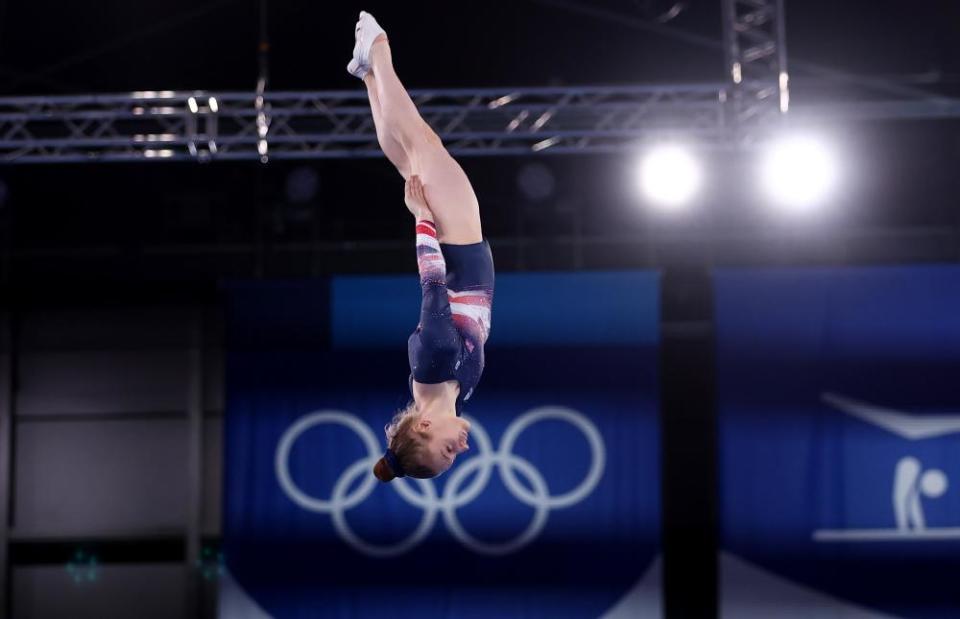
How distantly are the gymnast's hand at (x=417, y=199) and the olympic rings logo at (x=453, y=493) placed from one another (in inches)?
154

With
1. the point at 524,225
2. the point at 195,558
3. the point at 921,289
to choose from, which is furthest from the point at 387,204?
the point at 921,289

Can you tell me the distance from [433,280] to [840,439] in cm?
489

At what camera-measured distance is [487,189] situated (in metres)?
9.04

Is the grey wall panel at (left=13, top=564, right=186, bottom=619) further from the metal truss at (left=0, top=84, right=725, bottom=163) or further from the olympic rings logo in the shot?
the metal truss at (left=0, top=84, right=725, bottom=163)

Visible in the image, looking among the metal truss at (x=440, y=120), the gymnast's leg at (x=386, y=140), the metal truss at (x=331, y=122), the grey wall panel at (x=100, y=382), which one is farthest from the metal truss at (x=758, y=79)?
the grey wall panel at (x=100, y=382)

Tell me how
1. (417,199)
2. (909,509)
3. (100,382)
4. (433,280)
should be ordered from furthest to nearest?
(100,382) < (909,509) < (417,199) < (433,280)

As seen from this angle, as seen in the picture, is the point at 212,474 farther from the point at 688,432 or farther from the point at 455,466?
the point at 688,432

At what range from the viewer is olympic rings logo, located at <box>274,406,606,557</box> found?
7.77m

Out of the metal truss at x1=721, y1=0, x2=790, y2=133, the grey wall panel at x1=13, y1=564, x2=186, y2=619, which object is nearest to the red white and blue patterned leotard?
the metal truss at x1=721, y1=0, x2=790, y2=133

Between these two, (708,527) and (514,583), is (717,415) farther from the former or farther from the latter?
(514,583)

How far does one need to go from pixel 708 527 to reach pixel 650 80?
3611 millimetres

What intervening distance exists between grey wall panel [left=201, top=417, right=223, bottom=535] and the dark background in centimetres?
15

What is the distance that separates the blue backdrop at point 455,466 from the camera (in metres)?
7.75

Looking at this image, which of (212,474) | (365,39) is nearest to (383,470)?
(365,39)
